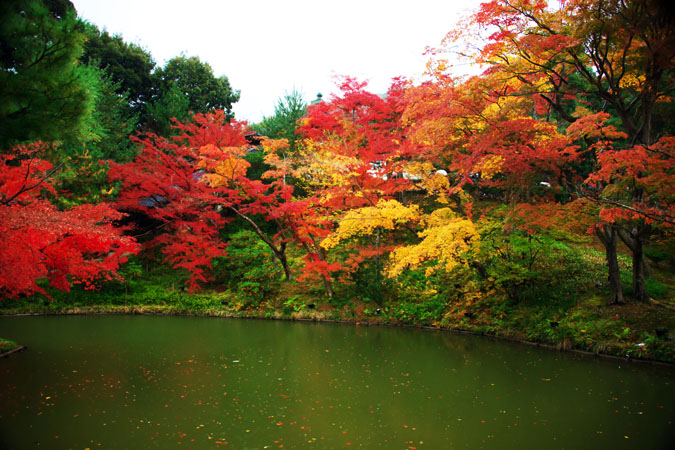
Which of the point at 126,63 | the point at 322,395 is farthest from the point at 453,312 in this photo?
the point at 126,63

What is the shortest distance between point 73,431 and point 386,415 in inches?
125

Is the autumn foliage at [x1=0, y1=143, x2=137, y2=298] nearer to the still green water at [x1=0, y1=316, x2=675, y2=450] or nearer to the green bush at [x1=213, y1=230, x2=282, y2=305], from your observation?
the still green water at [x1=0, y1=316, x2=675, y2=450]

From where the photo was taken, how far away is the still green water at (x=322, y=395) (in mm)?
4031

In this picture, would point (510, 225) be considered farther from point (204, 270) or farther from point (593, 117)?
point (204, 270)

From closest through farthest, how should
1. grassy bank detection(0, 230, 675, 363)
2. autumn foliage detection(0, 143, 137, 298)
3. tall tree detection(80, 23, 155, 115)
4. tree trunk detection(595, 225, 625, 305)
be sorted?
autumn foliage detection(0, 143, 137, 298), grassy bank detection(0, 230, 675, 363), tree trunk detection(595, 225, 625, 305), tall tree detection(80, 23, 155, 115)

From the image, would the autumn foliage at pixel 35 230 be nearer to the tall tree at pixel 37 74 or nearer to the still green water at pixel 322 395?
the still green water at pixel 322 395

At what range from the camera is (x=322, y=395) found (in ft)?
17.4

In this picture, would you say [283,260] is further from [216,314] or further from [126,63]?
[126,63]

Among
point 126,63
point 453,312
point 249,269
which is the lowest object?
point 453,312

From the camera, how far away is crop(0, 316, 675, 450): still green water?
13.2 ft

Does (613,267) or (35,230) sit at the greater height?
(35,230)

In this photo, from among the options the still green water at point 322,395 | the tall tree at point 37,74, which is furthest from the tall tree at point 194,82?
the tall tree at point 37,74

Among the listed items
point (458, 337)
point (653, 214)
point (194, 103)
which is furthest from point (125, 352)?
point (194, 103)

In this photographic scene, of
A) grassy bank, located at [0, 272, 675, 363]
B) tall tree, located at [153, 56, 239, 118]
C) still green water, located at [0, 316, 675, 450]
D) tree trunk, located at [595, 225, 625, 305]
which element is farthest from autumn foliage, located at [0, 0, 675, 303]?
tall tree, located at [153, 56, 239, 118]
